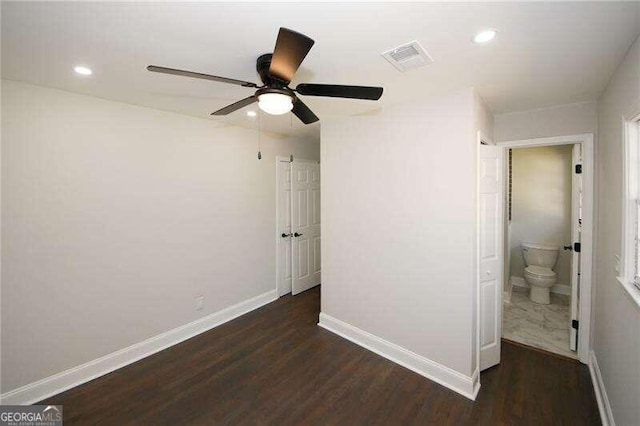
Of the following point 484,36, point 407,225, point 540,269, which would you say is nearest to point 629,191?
point 484,36

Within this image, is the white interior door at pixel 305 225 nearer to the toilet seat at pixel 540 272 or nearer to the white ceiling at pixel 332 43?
the white ceiling at pixel 332 43

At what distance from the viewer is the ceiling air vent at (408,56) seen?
1.58 metres

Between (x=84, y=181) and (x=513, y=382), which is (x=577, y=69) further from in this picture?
(x=84, y=181)

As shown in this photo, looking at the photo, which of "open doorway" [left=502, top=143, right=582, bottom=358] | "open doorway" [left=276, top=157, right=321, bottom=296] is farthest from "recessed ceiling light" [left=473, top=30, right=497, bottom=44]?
"open doorway" [left=276, top=157, right=321, bottom=296]

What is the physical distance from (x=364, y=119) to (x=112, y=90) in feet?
7.42

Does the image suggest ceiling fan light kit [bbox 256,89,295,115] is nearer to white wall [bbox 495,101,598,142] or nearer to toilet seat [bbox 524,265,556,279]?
white wall [bbox 495,101,598,142]

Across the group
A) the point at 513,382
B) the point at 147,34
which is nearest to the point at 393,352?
the point at 513,382

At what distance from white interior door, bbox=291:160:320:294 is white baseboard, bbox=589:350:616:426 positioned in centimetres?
340

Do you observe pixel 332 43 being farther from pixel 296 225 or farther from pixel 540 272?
pixel 540 272

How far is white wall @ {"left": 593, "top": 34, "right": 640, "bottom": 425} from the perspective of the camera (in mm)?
1505

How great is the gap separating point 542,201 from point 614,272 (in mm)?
2853

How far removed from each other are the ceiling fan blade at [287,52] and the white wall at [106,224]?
2.01 metres

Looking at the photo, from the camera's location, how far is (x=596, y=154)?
2.46 meters

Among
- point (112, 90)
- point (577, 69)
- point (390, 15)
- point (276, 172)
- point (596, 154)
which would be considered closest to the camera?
point (390, 15)
